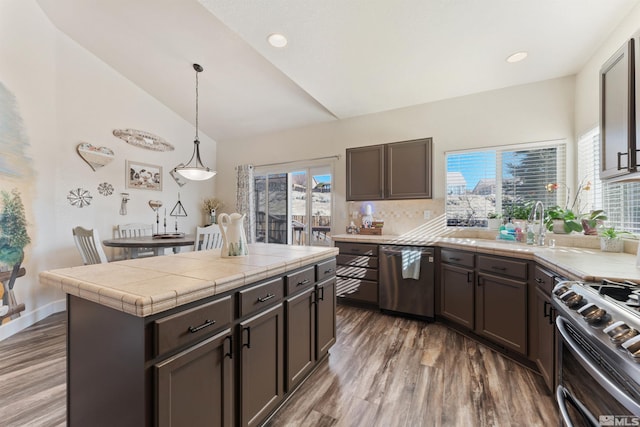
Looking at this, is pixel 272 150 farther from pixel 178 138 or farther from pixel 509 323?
pixel 509 323

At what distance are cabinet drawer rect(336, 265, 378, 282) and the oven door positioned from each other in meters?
1.95

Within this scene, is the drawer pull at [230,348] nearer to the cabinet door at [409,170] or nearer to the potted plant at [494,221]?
the cabinet door at [409,170]

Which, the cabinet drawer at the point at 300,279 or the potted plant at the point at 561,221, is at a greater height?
the potted plant at the point at 561,221

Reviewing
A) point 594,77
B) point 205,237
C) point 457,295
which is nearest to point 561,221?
point 457,295

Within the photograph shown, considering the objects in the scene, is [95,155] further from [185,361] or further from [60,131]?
[185,361]

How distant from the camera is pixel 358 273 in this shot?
10.9ft

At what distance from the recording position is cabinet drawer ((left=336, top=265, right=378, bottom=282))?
3.22m

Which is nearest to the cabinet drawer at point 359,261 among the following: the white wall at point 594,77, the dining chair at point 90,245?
the white wall at point 594,77

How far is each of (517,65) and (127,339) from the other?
371 centimetres

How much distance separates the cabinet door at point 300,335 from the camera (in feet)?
5.41

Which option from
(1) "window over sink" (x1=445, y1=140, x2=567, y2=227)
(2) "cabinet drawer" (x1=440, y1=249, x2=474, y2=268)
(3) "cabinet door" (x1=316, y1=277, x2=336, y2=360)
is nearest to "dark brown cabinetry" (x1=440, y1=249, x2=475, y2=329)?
(2) "cabinet drawer" (x1=440, y1=249, x2=474, y2=268)

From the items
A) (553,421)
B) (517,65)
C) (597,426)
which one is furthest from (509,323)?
(517,65)

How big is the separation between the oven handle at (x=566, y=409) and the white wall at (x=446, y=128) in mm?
2441

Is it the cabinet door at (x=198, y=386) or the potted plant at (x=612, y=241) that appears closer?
the cabinet door at (x=198, y=386)
